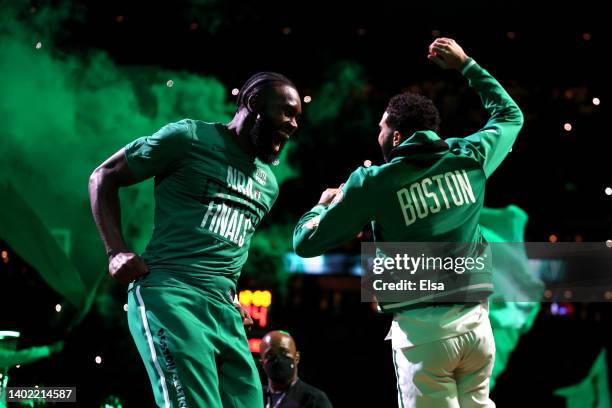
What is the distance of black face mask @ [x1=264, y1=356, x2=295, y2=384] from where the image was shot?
5.06 metres

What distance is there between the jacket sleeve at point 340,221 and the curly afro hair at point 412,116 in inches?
10.1

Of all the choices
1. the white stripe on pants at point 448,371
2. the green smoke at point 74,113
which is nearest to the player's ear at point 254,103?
the white stripe on pants at point 448,371

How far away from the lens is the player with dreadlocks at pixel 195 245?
221 centimetres

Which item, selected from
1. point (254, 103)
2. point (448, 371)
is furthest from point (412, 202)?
point (254, 103)

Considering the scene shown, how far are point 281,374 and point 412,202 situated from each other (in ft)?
9.72

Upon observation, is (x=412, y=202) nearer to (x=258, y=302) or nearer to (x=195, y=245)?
(x=195, y=245)

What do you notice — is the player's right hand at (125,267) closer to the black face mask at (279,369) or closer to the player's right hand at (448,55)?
the player's right hand at (448,55)

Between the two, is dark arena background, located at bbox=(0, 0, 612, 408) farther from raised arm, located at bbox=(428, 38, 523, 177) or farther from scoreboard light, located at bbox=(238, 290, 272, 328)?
raised arm, located at bbox=(428, 38, 523, 177)

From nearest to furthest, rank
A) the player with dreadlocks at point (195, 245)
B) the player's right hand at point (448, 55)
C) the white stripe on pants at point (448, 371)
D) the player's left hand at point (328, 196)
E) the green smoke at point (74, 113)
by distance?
the player with dreadlocks at point (195, 245) < the white stripe on pants at point (448, 371) < the player's left hand at point (328, 196) < the player's right hand at point (448, 55) < the green smoke at point (74, 113)

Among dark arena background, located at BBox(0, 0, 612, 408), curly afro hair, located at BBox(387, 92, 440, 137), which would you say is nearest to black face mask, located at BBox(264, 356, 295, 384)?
dark arena background, located at BBox(0, 0, 612, 408)

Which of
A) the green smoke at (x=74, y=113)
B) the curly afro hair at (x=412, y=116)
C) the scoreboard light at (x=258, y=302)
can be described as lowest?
the scoreboard light at (x=258, y=302)

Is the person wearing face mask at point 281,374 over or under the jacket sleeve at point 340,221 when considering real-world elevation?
under

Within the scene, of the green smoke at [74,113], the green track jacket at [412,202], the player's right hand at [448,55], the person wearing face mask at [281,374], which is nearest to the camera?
the green track jacket at [412,202]

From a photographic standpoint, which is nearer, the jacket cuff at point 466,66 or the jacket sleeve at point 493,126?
the jacket sleeve at point 493,126
